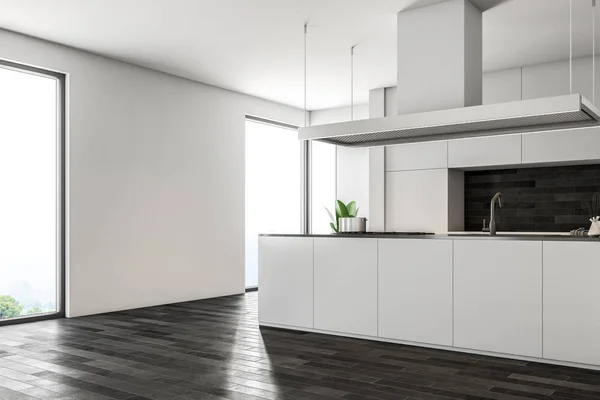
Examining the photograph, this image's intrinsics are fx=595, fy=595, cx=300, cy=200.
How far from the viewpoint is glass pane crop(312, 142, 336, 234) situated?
9.39 m

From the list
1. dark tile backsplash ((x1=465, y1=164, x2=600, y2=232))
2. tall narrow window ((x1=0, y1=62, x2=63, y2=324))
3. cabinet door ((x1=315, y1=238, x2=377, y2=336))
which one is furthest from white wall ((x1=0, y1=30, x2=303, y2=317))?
dark tile backsplash ((x1=465, y1=164, x2=600, y2=232))

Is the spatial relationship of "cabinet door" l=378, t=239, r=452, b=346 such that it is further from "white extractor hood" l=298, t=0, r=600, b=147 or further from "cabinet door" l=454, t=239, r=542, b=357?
"white extractor hood" l=298, t=0, r=600, b=147

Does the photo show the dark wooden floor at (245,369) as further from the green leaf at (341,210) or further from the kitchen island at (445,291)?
the green leaf at (341,210)

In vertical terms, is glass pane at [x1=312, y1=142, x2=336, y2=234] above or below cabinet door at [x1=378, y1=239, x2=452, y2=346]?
above

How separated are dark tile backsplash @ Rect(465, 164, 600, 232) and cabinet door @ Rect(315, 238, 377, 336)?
9.71 ft

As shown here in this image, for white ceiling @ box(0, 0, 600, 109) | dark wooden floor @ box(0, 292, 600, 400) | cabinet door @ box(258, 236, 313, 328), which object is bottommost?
dark wooden floor @ box(0, 292, 600, 400)

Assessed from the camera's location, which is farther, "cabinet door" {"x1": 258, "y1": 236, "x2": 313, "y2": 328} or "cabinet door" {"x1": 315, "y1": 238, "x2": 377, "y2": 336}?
"cabinet door" {"x1": 258, "y1": 236, "x2": 313, "y2": 328}

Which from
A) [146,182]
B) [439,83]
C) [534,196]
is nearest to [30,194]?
[146,182]

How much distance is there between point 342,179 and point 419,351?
5.14m

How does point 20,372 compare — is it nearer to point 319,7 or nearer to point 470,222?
point 319,7

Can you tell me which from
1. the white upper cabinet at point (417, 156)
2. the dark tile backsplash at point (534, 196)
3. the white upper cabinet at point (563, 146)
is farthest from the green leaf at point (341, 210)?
the white upper cabinet at point (563, 146)

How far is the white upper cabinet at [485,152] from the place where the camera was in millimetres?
6617

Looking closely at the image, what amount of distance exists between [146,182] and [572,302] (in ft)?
15.2

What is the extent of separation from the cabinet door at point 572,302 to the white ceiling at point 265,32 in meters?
2.20
